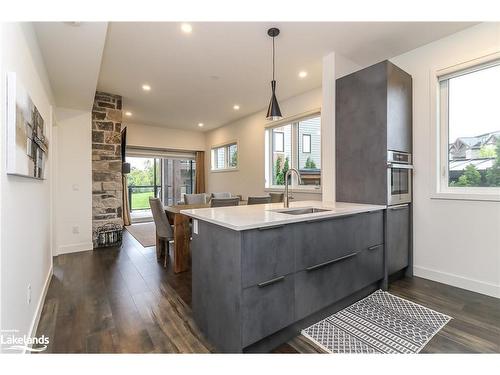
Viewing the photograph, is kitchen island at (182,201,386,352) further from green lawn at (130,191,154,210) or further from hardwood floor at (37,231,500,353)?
green lawn at (130,191,154,210)

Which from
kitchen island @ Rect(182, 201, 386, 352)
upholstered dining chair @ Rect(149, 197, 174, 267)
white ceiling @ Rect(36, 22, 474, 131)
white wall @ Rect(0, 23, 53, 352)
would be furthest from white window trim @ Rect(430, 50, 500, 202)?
white wall @ Rect(0, 23, 53, 352)

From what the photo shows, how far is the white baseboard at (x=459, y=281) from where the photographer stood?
239cm

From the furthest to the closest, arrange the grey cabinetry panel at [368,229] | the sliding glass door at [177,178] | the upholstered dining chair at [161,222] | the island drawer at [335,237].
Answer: the sliding glass door at [177,178], the upholstered dining chair at [161,222], the grey cabinetry panel at [368,229], the island drawer at [335,237]

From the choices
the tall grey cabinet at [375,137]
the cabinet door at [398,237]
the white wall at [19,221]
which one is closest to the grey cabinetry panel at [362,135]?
the tall grey cabinet at [375,137]

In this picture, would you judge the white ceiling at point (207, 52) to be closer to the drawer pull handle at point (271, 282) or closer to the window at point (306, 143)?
the window at point (306, 143)

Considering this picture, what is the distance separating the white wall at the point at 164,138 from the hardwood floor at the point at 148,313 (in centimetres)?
409

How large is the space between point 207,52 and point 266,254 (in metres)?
2.54

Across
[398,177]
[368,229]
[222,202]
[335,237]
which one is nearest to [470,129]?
[398,177]

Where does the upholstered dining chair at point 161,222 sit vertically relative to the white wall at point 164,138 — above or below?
below

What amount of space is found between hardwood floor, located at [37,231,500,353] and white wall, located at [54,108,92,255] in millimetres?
850

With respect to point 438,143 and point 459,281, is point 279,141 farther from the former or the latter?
point 459,281

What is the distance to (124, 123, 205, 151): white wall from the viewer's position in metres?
6.52
